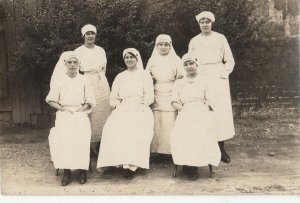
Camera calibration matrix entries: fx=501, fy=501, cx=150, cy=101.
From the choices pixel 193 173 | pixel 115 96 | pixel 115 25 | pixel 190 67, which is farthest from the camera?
pixel 115 25

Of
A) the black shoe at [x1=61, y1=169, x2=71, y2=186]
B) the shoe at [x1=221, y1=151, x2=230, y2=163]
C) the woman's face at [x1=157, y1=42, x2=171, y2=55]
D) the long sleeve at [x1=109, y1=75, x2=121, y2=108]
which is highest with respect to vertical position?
the woman's face at [x1=157, y1=42, x2=171, y2=55]

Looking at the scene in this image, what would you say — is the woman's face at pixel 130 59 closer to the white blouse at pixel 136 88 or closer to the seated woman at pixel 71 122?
the white blouse at pixel 136 88

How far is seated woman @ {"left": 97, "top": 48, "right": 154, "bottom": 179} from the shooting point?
6039 millimetres

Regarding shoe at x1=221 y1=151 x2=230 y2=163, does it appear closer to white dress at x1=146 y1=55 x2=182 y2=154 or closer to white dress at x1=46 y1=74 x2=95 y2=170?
white dress at x1=146 y1=55 x2=182 y2=154

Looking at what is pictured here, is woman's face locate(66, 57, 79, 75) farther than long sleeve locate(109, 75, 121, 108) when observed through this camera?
No

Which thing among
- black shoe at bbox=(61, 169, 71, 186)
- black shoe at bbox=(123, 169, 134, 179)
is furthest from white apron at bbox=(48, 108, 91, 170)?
black shoe at bbox=(123, 169, 134, 179)

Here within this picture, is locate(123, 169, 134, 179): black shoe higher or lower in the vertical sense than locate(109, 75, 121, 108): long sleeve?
lower

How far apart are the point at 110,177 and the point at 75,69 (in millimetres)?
1396

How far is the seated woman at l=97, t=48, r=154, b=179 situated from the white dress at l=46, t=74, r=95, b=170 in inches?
11.4

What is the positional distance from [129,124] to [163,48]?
3.63ft

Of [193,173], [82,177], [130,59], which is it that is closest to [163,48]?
[130,59]

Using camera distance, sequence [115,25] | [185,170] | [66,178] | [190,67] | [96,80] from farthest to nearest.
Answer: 1. [115,25]
2. [96,80]
3. [185,170]
4. [190,67]
5. [66,178]

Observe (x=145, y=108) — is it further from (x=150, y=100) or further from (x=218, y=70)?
(x=218, y=70)

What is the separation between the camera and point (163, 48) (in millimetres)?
6496
